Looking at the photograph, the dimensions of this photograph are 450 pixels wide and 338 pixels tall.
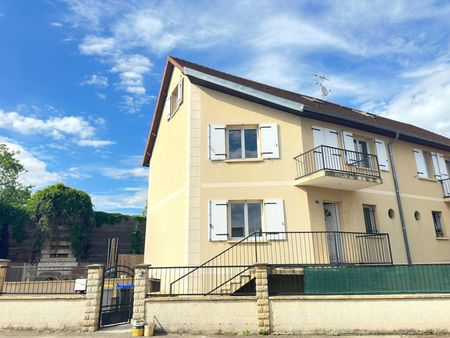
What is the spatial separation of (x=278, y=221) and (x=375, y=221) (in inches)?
186

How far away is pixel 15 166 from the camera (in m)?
33.6

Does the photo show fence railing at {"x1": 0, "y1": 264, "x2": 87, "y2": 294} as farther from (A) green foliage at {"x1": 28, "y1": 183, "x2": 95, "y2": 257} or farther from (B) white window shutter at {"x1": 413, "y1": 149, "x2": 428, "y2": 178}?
(B) white window shutter at {"x1": 413, "y1": 149, "x2": 428, "y2": 178}

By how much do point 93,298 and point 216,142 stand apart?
6.72m

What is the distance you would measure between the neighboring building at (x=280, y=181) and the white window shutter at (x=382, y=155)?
5cm

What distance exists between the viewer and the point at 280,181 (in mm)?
11938

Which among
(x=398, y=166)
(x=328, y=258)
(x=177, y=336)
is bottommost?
(x=177, y=336)

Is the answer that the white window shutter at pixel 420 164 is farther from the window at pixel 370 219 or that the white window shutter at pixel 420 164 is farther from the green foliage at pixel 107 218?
the green foliage at pixel 107 218

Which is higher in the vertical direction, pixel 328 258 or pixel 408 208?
pixel 408 208

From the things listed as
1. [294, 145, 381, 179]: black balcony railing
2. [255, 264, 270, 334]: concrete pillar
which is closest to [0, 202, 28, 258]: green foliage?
[255, 264, 270, 334]: concrete pillar

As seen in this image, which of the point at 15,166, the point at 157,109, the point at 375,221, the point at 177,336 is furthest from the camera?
the point at 15,166

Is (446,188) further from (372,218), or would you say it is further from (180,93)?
(180,93)

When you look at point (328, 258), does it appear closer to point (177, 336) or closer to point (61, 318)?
point (177, 336)

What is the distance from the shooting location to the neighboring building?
37.8 ft

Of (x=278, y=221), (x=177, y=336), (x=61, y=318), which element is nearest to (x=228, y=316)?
(x=177, y=336)
